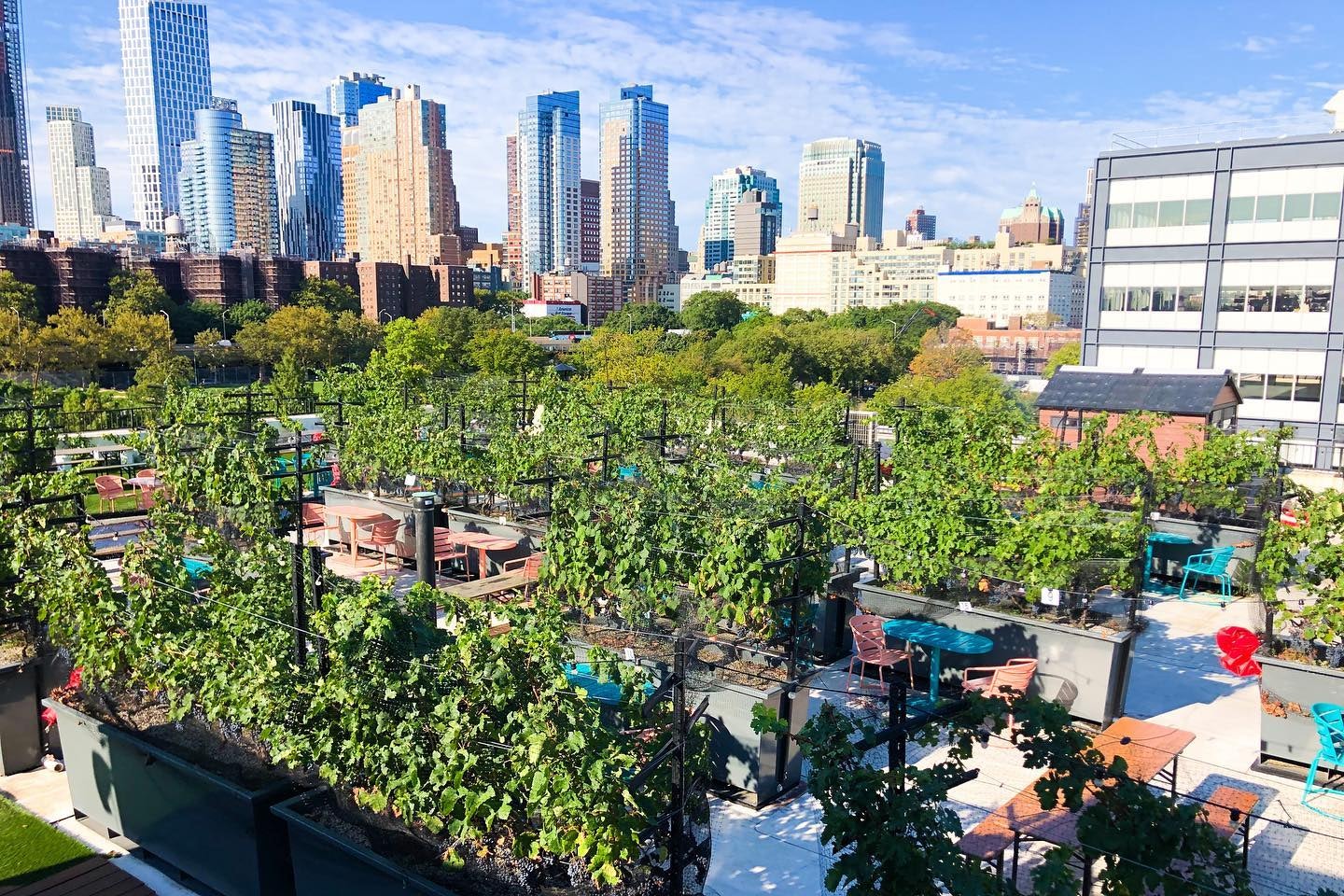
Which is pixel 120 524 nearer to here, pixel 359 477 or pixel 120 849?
pixel 359 477

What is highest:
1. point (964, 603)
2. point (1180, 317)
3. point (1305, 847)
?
point (1180, 317)

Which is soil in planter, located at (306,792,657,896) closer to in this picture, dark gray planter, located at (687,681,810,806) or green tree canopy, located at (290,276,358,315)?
dark gray planter, located at (687,681,810,806)

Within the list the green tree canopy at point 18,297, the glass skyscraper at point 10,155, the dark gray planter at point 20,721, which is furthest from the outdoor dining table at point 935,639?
the glass skyscraper at point 10,155

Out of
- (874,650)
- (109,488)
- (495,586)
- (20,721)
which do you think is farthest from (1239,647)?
(109,488)

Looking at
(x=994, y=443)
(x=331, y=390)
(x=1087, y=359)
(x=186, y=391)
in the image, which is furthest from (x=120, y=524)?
(x=1087, y=359)

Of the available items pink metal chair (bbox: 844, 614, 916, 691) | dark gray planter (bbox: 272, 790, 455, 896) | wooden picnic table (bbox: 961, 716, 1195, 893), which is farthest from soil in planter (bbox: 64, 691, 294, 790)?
pink metal chair (bbox: 844, 614, 916, 691)
